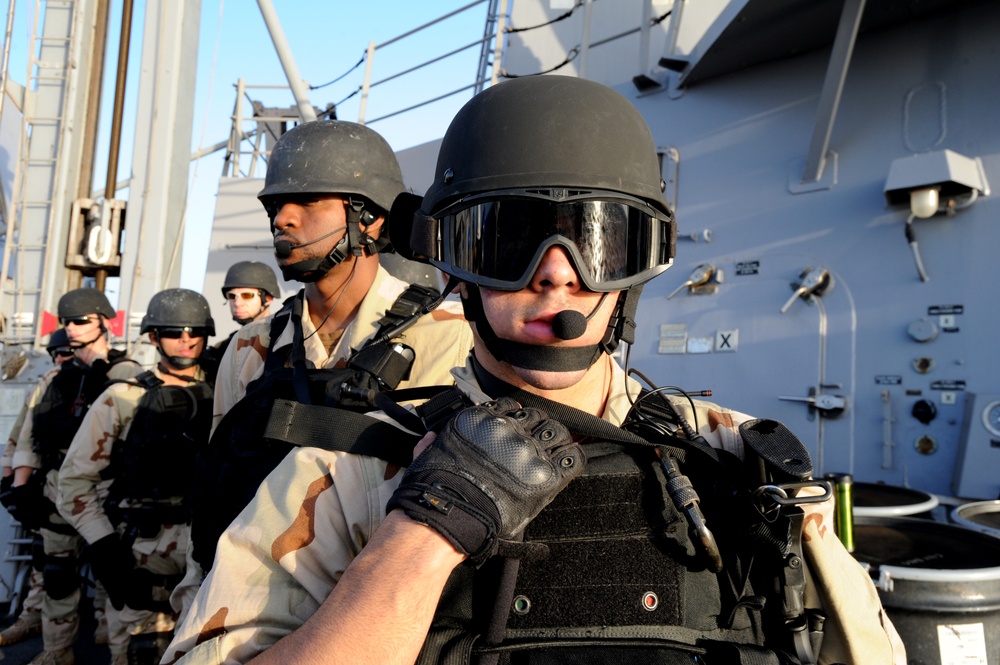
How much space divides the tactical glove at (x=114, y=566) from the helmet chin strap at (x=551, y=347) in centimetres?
328

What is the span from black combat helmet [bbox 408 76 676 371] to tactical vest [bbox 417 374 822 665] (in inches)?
7.6

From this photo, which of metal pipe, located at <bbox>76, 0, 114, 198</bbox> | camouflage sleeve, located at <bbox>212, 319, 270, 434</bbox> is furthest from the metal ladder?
camouflage sleeve, located at <bbox>212, 319, 270, 434</bbox>

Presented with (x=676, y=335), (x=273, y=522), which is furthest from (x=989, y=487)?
(x=273, y=522)

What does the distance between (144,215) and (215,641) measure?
6.57m

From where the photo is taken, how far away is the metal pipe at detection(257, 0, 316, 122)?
6504 mm

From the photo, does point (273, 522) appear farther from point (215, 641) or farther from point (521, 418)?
point (521, 418)

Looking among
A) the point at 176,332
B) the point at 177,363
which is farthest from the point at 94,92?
the point at 177,363

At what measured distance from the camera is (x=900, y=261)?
4.10 meters

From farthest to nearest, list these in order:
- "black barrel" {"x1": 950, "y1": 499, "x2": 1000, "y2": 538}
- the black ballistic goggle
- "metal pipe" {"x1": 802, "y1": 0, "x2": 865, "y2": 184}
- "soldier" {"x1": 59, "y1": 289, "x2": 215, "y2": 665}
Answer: "metal pipe" {"x1": 802, "y1": 0, "x2": 865, "y2": 184} → "soldier" {"x1": 59, "y1": 289, "x2": 215, "y2": 665} → "black barrel" {"x1": 950, "y1": 499, "x2": 1000, "y2": 538} → the black ballistic goggle

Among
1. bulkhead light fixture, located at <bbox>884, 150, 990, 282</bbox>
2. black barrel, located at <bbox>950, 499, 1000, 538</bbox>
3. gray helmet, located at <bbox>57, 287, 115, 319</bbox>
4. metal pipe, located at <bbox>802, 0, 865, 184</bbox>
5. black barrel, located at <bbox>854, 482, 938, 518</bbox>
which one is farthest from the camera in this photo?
gray helmet, located at <bbox>57, 287, 115, 319</bbox>

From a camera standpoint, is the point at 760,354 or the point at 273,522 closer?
the point at 273,522

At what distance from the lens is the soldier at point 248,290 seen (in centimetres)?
485

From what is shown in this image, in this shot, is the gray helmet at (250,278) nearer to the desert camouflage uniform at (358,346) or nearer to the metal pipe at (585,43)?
the metal pipe at (585,43)

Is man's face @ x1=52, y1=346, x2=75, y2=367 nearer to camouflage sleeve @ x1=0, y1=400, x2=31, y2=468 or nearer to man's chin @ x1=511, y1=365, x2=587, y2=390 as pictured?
camouflage sleeve @ x1=0, y1=400, x2=31, y2=468
